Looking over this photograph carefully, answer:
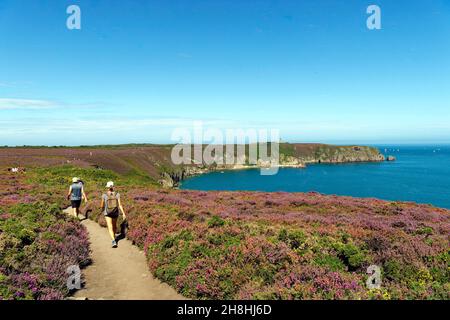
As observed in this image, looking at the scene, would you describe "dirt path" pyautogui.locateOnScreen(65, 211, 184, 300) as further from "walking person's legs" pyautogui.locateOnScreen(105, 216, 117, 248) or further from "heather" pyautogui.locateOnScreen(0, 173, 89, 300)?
"heather" pyautogui.locateOnScreen(0, 173, 89, 300)

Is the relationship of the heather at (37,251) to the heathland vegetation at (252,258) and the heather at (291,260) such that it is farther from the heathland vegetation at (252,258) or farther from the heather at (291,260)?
the heather at (291,260)

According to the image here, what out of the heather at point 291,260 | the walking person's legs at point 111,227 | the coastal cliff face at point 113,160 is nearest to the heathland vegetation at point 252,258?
the heather at point 291,260

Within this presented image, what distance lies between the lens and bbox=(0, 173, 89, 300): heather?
28.9 feet

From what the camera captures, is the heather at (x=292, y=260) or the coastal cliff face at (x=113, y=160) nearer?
the heather at (x=292, y=260)

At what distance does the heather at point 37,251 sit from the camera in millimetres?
8812

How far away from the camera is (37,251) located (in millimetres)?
11594

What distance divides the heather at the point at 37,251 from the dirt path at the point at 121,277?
68cm

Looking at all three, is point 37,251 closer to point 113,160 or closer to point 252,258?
point 252,258

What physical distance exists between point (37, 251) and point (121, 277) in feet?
11.8

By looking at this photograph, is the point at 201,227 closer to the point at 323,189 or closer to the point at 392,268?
the point at 392,268

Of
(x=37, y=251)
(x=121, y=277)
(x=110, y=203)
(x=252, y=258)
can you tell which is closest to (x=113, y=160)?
(x=110, y=203)

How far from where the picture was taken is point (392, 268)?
31.8 feet

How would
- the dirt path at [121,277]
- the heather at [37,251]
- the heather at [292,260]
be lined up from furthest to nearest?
the dirt path at [121,277]
the heather at [37,251]
the heather at [292,260]

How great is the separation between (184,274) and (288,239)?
4335 mm
